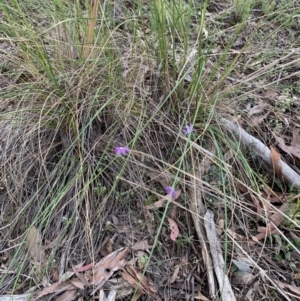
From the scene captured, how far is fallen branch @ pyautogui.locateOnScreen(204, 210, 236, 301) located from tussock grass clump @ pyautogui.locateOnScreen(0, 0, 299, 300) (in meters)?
0.05

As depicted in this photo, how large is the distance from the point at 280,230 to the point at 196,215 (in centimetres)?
32

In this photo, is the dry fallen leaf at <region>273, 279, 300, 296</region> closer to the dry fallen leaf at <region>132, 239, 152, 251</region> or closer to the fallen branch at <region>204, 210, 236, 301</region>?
the fallen branch at <region>204, 210, 236, 301</region>

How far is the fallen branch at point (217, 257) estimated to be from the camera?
4.78 ft

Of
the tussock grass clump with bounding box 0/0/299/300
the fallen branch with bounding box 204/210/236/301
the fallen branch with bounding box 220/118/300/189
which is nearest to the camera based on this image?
the fallen branch with bounding box 204/210/236/301

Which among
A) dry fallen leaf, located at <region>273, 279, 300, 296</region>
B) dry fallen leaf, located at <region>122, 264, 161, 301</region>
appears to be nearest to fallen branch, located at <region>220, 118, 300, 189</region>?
dry fallen leaf, located at <region>273, 279, 300, 296</region>

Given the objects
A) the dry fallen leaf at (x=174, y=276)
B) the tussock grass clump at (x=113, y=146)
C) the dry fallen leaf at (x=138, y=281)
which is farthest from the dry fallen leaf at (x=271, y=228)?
the dry fallen leaf at (x=138, y=281)

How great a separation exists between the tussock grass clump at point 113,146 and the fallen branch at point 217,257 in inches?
1.8

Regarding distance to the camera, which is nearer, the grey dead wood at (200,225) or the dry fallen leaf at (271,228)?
the grey dead wood at (200,225)

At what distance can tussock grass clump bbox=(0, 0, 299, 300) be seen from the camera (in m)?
1.59

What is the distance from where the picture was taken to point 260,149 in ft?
5.83

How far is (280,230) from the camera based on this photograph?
1.62 metres

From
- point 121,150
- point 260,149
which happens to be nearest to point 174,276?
point 121,150

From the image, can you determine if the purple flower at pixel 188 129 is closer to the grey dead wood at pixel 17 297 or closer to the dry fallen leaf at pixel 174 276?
the dry fallen leaf at pixel 174 276

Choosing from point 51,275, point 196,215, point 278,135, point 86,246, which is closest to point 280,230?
point 196,215
